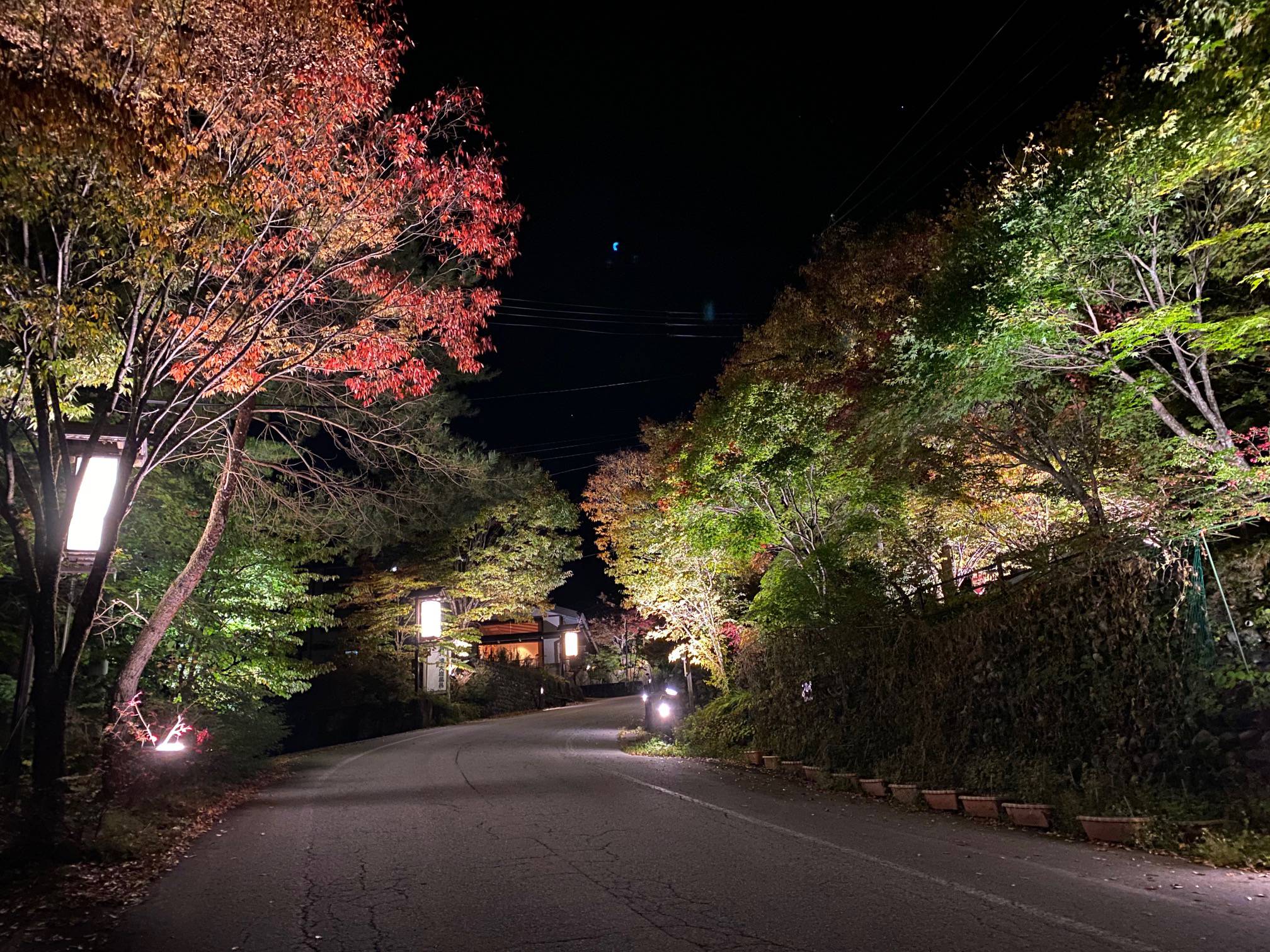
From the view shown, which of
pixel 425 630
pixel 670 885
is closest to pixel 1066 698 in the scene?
pixel 670 885

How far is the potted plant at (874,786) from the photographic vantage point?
10.9 metres

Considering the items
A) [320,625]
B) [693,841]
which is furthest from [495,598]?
[693,841]

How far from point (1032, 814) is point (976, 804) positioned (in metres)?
0.85

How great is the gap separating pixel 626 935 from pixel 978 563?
13.4 meters

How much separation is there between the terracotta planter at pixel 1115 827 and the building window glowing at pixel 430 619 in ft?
94.9

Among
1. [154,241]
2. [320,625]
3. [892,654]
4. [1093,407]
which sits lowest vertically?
[892,654]

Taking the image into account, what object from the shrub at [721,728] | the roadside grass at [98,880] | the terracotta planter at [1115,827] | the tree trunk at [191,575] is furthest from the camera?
the shrub at [721,728]

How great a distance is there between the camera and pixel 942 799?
9562mm

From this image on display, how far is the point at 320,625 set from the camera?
712 inches

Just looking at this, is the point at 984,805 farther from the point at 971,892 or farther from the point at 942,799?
the point at 971,892

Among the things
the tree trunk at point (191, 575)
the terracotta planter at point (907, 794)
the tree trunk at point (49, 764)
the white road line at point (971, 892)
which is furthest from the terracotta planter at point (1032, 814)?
the tree trunk at point (191, 575)

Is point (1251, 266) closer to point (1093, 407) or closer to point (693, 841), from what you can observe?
point (1093, 407)

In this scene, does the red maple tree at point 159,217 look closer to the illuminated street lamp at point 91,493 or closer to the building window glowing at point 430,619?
the illuminated street lamp at point 91,493

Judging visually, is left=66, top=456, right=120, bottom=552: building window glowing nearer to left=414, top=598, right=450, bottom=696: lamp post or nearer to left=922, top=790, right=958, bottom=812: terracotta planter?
left=922, top=790, right=958, bottom=812: terracotta planter
